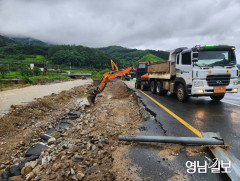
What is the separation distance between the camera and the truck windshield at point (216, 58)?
278 inches

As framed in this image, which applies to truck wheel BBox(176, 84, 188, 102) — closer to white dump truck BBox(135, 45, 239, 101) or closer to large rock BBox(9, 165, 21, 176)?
white dump truck BBox(135, 45, 239, 101)

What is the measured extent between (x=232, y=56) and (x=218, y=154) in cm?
642

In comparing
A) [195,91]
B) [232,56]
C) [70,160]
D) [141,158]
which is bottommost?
[70,160]

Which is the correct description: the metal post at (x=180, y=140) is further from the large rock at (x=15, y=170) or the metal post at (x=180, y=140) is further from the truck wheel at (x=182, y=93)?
the truck wheel at (x=182, y=93)

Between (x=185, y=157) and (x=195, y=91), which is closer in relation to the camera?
(x=185, y=157)

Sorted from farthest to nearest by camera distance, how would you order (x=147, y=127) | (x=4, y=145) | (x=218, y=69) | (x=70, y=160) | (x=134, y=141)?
(x=218, y=69) → (x=4, y=145) → (x=147, y=127) → (x=134, y=141) → (x=70, y=160)

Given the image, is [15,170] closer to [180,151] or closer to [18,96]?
[180,151]

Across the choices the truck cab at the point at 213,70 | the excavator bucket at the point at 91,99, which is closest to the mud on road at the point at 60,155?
the excavator bucket at the point at 91,99

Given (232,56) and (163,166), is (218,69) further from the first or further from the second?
(163,166)

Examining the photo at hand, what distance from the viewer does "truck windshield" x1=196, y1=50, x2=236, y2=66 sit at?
7070mm

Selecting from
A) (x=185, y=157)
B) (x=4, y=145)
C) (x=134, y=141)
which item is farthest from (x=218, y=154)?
(x=4, y=145)

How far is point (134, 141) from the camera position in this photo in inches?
132

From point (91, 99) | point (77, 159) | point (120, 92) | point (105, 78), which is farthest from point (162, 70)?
point (77, 159)

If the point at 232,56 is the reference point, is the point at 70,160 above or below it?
below
